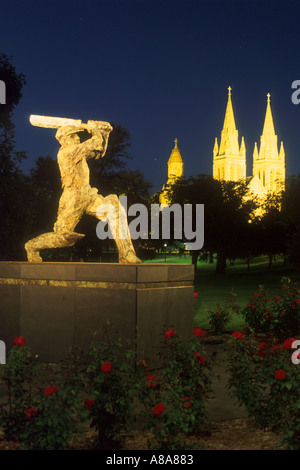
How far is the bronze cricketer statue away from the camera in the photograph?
9.79 meters

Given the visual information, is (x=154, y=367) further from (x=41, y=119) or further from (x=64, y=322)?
(x=41, y=119)

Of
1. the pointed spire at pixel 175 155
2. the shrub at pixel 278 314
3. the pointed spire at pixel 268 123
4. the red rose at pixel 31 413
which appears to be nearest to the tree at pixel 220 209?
the shrub at pixel 278 314

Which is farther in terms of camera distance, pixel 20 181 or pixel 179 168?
pixel 179 168

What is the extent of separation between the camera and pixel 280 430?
585cm

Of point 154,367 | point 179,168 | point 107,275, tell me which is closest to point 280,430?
point 154,367

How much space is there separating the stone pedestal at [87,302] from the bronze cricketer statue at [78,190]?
94 cm

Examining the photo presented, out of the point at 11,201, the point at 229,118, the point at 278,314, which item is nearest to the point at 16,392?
the point at 278,314

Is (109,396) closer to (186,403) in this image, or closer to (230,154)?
(186,403)

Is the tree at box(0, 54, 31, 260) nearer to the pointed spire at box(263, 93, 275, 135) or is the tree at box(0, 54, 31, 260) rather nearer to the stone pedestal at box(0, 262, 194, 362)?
the stone pedestal at box(0, 262, 194, 362)

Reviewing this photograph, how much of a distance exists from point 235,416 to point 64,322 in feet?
11.4

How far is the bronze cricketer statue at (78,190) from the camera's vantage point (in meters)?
9.79

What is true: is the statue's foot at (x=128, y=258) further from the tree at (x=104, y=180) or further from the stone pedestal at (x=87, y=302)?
the tree at (x=104, y=180)

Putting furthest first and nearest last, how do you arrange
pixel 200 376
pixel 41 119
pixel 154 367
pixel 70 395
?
1. pixel 41 119
2. pixel 154 367
3. pixel 200 376
4. pixel 70 395

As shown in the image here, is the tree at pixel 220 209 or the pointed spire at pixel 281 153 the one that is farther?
the pointed spire at pixel 281 153
